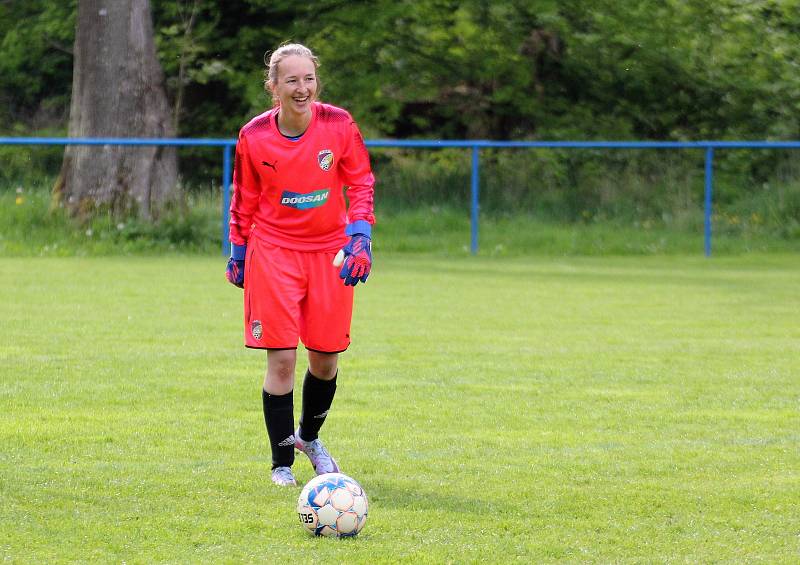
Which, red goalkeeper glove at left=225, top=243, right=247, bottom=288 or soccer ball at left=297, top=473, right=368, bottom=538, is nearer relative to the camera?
soccer ball at left=297, top=473, right=368, bottom=538

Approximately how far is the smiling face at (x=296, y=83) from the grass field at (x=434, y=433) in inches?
62.6

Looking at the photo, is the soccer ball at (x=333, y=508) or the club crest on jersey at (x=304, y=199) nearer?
the soccer ball at (x=333, y=508)

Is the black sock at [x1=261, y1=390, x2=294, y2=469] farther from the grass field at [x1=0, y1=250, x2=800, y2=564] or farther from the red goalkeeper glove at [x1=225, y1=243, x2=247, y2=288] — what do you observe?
the red goalkeeper glove at [x1=225, y1=243, x2=247, y2=288]

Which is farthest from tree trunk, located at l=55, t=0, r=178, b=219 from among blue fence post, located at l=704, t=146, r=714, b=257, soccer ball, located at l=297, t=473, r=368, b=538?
soccer ball, located at l=297, t=473, r=368, b=538

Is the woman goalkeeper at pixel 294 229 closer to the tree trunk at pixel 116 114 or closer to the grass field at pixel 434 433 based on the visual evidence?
the grass field at pixel 434 433

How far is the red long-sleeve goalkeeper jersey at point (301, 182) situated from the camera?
6086 millimetres

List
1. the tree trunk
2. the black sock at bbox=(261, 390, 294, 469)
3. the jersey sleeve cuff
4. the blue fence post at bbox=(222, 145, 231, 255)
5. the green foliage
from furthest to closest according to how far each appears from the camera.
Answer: the green foliage < the tree trunk < the blue fence post at bbox=(222, 145, 231, 255) < the jersey sleeve cuff < the black sock at bbox=(261, 390, 294, 469)

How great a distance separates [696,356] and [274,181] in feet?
16.3

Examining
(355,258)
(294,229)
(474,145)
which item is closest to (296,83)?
(294,229)

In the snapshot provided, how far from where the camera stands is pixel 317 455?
20.7 ft

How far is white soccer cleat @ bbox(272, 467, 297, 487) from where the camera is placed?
5.98 meters

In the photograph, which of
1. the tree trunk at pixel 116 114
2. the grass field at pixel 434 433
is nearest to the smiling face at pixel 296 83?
the grass field at pixel 434 433

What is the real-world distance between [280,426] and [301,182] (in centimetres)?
106

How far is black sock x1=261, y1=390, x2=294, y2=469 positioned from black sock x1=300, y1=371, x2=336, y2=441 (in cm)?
17
